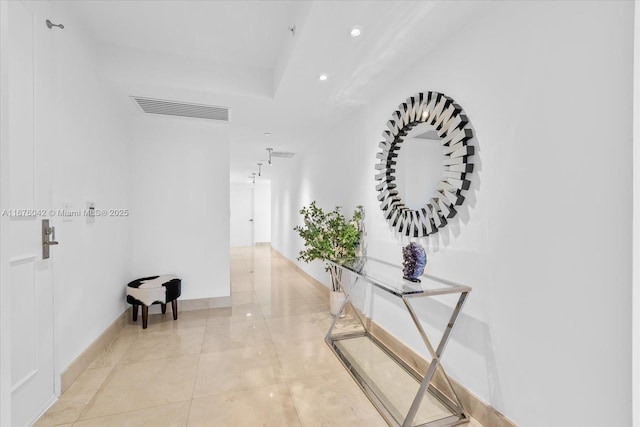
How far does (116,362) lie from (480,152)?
302 cm

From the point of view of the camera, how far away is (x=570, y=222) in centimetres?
121

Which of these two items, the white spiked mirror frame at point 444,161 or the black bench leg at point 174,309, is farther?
the black bench leg at point 174,309

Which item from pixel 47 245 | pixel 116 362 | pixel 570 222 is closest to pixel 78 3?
pixel 47 245

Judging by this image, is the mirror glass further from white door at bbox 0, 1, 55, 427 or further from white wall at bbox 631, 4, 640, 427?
white door at bbox 0, 1, 55, 427

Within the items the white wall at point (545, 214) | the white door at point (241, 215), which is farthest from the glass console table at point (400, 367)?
the white door at point (241, 215)

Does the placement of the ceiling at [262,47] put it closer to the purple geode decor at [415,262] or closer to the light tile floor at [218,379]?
→ the purple geode decor at [415,262]

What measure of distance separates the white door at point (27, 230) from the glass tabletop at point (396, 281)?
1963mm

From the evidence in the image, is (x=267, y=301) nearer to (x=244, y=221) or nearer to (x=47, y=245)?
(x=47, y=245)

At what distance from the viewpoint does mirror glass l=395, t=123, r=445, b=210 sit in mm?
1925

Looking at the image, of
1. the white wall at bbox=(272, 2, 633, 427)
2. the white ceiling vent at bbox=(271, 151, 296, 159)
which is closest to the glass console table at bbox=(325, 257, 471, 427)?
the white wall at bbox=(272, 2, 633, 427)

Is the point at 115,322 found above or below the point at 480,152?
below

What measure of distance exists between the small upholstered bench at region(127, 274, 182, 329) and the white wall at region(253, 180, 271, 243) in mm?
7055

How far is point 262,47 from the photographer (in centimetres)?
241

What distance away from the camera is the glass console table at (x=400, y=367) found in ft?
5.30
